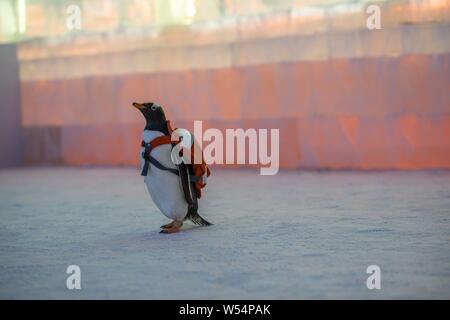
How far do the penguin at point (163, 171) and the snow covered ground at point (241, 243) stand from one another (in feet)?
0.89

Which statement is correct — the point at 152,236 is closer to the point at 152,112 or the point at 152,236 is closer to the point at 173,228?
the point at 173,228

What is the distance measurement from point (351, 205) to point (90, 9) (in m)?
9.35

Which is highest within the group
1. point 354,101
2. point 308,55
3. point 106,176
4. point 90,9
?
point 90,9

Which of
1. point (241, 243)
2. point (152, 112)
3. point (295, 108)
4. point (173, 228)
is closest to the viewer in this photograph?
point (241, 243)

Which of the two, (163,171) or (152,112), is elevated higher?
(152,112)

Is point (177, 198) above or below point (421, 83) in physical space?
below

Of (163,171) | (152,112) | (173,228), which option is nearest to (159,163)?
(163,171)

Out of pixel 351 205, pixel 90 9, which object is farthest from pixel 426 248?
pixel 90 9

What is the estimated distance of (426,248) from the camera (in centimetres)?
539

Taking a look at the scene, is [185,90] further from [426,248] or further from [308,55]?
[426,248]

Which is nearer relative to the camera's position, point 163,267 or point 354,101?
point 163,267

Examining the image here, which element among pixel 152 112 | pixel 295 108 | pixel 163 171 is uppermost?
pixel 152 112

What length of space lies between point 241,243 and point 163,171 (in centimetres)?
96

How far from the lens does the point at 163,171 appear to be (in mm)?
6316
